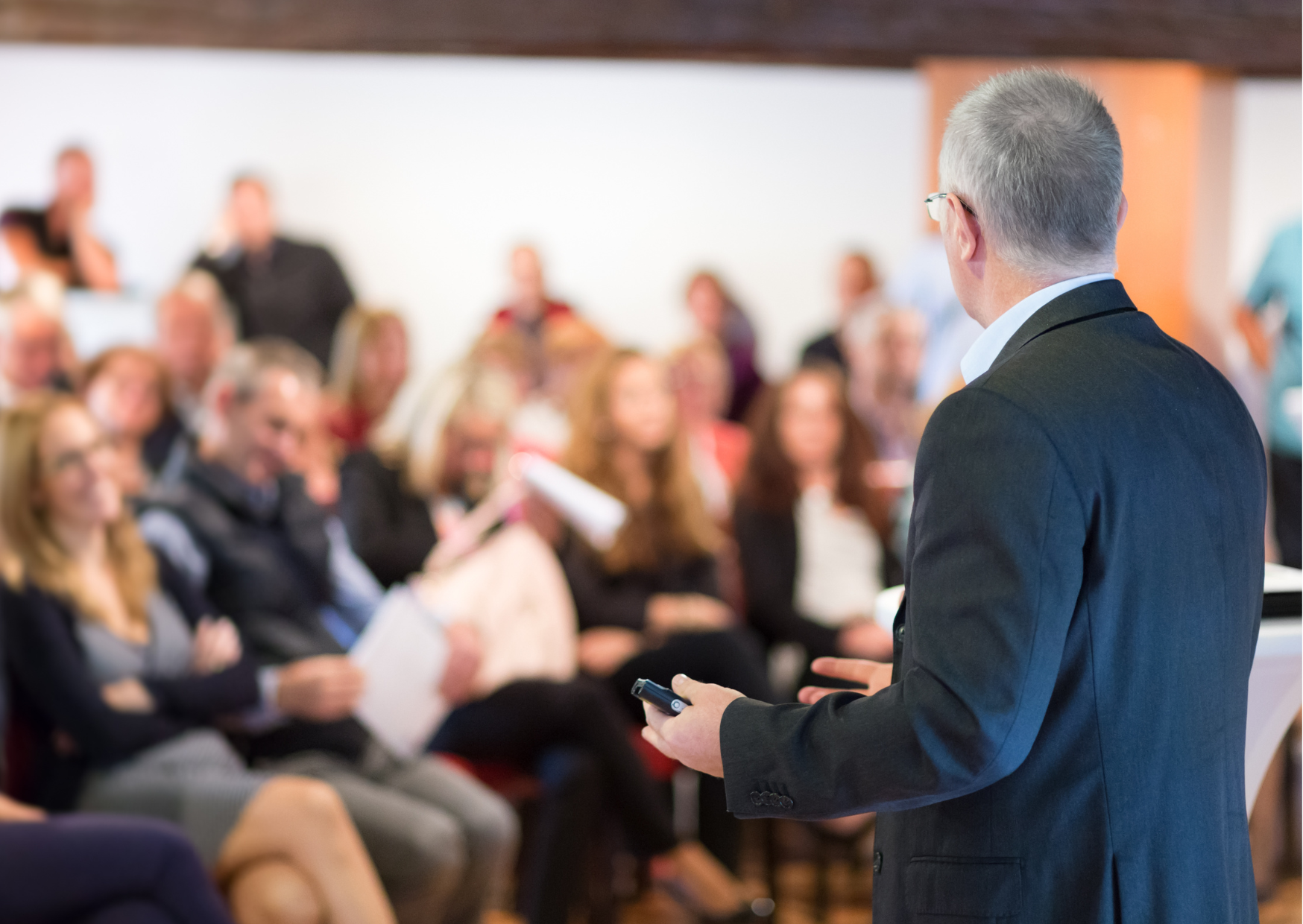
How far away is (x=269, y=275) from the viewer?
14.8 ft

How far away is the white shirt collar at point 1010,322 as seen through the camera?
0.91 m

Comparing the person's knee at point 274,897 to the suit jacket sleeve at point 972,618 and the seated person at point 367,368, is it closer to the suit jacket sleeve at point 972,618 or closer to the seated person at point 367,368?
the suit jacket sleeve at point 972,618

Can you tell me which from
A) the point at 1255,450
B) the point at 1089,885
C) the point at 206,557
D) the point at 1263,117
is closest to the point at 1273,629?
the point at 1255,450

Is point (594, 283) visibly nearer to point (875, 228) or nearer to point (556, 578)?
point (875, 228)

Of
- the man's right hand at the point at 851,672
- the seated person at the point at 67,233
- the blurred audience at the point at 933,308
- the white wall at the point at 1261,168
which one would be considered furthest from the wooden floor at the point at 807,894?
the seated person at the point at 67,233

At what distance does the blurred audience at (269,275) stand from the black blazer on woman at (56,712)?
247 cm

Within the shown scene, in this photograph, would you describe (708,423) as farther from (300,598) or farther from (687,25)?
(300,598)

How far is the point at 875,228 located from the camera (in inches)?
189

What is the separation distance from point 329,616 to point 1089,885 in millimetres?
2160

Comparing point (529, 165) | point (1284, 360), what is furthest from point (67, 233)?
point (1284, 360)

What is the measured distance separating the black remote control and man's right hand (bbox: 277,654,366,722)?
1466 millimetres

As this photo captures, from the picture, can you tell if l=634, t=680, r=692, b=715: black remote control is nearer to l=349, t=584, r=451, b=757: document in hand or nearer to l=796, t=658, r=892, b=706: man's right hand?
l=796, t=658, r=892, b=706: man's right hand

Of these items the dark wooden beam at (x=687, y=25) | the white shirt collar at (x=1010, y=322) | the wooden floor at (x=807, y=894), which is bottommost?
the wooden floor at (x=807, y=894)

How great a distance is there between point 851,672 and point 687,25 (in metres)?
3.68
